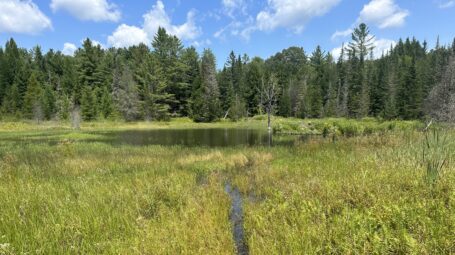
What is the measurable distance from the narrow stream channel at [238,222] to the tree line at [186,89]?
49.5 metres

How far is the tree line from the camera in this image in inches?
2486

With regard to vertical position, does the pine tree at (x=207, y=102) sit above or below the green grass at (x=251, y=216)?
above

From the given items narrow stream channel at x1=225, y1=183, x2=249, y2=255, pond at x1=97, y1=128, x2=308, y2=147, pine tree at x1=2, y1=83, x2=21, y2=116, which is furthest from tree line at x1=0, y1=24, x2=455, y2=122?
narrow stream channel at x1=225, y1=183, x2=249, y2=255

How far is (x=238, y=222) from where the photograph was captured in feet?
23.2

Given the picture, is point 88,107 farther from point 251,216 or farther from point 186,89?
point 251,216

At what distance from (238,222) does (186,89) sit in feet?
228

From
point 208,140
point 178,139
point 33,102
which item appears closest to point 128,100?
point 33,102

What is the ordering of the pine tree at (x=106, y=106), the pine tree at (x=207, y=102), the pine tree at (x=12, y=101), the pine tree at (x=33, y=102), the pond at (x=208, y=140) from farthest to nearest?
1. the pine tree at (x=207, y=102)
2. the pine tree at (x=12, y=101)
3. the pine tree at (x=106, y=106)
4. the pine tree at (x=33, y=102)
5. the pond at (x=208, y=140)

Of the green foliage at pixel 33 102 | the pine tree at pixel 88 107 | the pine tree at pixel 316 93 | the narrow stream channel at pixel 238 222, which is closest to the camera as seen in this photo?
the narrow stream channel at pixel 238 222

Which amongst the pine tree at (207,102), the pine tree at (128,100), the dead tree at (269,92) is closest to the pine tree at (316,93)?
the dead tree at (269,92)

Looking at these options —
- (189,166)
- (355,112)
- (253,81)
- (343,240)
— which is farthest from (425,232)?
(253,81)

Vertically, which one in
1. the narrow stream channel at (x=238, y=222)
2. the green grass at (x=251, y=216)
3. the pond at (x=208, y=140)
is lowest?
the narrow stream channel at (x=238, y=222)

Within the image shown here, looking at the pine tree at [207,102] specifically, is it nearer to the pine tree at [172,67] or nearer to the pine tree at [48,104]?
the pine tree at [172,67]

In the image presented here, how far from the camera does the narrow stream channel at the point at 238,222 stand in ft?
19.0
